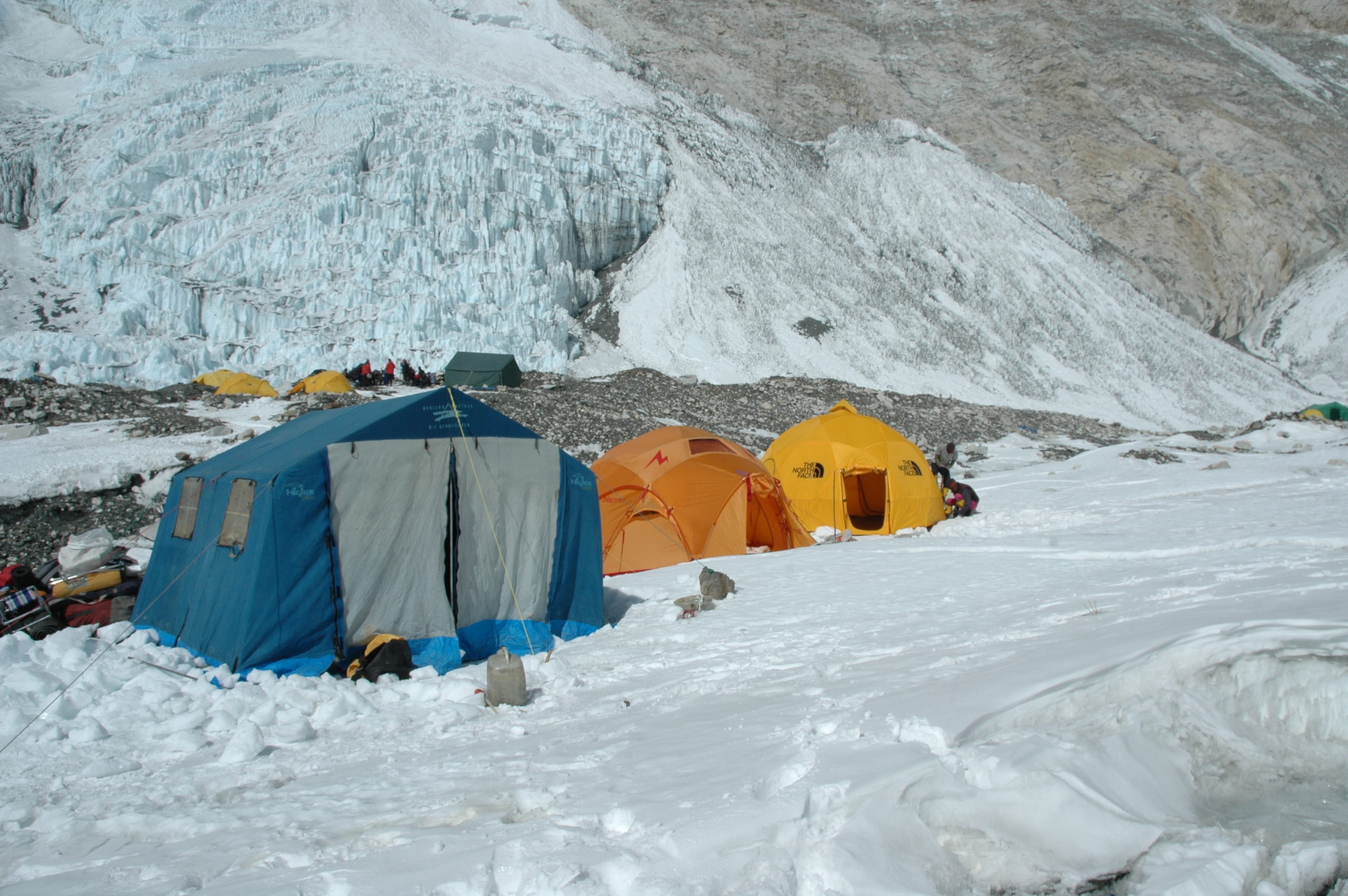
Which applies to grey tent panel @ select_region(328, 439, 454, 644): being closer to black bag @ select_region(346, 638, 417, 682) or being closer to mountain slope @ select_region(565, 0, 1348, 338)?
black bag @ select_region(346, 638, 417, 682)

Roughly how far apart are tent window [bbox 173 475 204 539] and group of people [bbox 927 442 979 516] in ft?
34.7

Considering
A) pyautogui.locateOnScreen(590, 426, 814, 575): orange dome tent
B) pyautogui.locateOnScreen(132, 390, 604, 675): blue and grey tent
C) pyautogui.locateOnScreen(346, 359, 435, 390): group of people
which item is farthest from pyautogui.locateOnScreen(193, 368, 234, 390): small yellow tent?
pyautogui.locateOnScreen(132, 390, 604, 675): blue and grey tent

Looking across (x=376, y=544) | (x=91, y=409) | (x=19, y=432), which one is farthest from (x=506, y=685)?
(x=91, y=409)

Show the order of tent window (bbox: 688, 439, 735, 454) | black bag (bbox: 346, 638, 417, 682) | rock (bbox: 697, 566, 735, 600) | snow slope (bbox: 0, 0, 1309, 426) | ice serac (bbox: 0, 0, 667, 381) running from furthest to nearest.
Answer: snow slope (bbox: 0, 0, 1309, 426) < ice serac (bbox: 0, 0, 667, 381) < tent window (bbox: 688, 439, 735, 454) < rock (bbox: 697, 566, 735, 600) < black bag (bbox: 346, 638, 417, 682)

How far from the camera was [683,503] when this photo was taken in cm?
1085

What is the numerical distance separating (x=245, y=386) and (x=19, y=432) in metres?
8.32

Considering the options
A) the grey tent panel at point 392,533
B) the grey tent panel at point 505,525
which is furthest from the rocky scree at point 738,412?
the grey tent panel at point 392,533

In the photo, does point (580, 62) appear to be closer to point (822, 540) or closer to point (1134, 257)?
point (1134, 257)

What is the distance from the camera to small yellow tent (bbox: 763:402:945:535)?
41.9 feet

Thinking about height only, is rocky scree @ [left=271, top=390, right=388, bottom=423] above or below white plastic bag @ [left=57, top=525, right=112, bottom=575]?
above

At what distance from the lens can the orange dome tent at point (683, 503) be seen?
35.3 feet

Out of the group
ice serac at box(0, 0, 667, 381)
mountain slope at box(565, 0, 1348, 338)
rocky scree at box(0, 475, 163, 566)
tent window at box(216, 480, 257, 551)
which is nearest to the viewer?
tent window at box(216, 480, 257, 551)

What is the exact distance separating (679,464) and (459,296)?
2283 centimetres

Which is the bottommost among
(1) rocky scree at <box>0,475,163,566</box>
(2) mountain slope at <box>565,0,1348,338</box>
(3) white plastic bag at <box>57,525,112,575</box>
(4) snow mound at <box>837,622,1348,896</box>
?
(1) rocky scree at <box>0,475,163,566</box>
